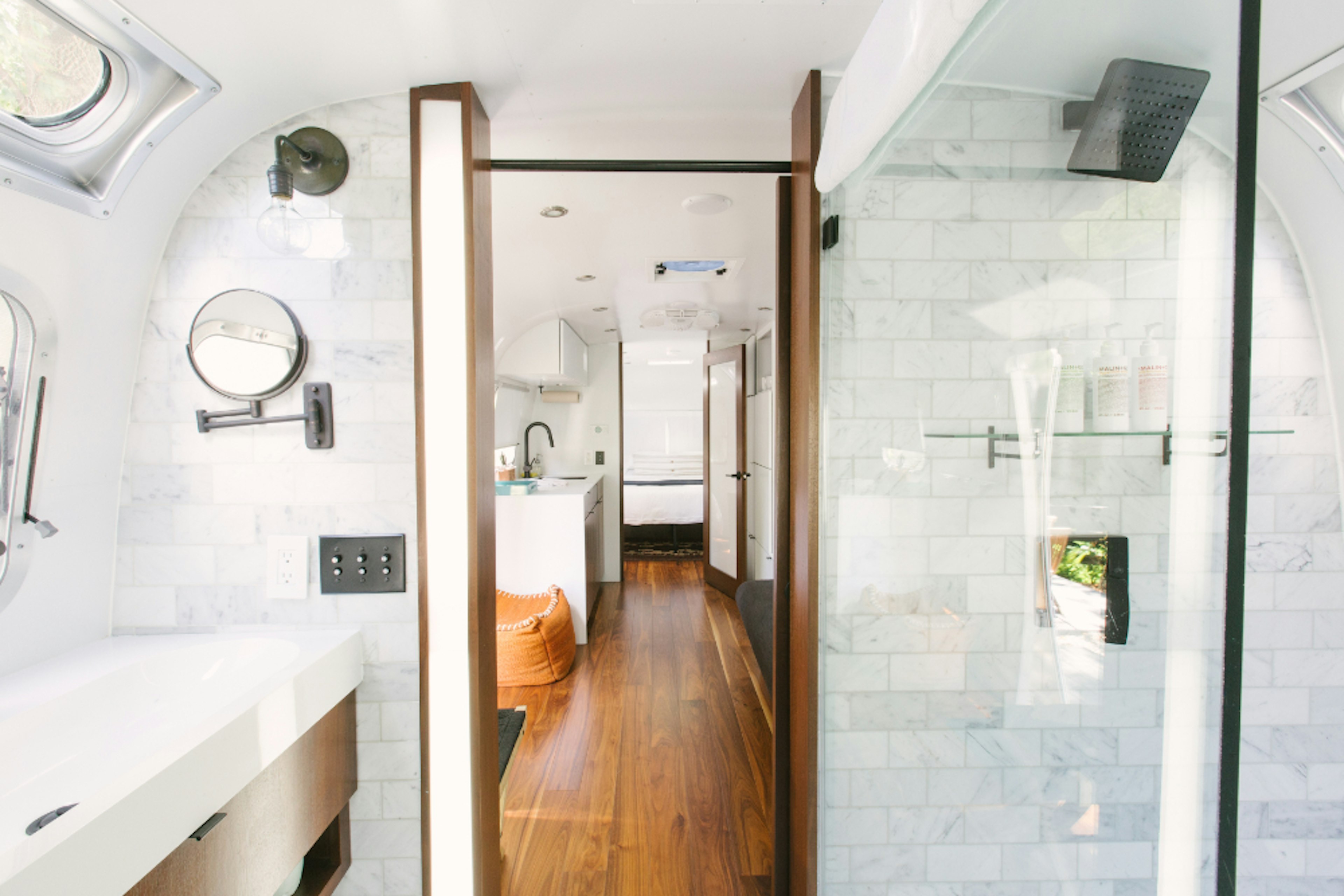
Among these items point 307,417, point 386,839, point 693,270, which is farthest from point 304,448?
point 693,270

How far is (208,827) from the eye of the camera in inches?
35.3

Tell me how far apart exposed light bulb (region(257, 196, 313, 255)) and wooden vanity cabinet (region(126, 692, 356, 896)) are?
1.04 metres

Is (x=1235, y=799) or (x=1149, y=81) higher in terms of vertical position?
(x=1149, y=81)

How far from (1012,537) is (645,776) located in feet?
6.30

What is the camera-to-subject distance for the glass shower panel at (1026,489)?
1.88 feet

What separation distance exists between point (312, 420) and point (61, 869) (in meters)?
0.86

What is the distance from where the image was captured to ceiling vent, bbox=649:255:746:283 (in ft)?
9.61

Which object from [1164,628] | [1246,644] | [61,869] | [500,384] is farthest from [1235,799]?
[500,384]

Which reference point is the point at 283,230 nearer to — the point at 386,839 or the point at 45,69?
the point at 45,69

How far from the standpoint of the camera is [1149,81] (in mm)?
608

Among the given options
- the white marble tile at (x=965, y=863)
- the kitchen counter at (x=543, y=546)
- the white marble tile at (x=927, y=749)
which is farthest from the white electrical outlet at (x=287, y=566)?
the kitchen counter at (x=543, y=546)

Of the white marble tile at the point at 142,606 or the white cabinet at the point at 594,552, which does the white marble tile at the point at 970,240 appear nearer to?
the white marble tile at the point at 142,606

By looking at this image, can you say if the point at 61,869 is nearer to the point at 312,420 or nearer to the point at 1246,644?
the point at 312,420

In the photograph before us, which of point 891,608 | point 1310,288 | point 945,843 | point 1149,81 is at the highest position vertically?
point 1149,81
